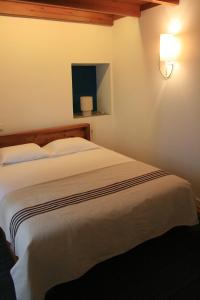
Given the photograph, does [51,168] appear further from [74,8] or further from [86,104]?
[74,8]

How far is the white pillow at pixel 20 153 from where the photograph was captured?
2.97 meters

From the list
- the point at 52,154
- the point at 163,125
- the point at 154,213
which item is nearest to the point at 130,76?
the point at 163,125

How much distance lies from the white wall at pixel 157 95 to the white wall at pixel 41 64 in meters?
0.43

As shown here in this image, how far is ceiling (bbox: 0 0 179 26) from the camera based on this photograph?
2.92 metres

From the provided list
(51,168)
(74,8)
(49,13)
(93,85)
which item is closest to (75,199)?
(51,168)

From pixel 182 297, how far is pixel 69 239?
0.86 metres

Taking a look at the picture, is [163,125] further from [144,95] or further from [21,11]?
[21,11]

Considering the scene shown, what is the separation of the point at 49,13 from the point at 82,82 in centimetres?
108

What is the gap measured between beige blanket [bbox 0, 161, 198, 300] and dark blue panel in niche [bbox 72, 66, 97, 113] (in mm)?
1813

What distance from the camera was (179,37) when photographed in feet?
9.75

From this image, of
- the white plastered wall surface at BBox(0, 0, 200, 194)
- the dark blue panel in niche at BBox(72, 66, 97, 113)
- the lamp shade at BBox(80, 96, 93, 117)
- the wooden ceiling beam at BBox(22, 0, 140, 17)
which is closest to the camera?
the wooden ceiling beam at BBox(22, 0, 140, 17)

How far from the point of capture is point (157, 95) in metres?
3.41

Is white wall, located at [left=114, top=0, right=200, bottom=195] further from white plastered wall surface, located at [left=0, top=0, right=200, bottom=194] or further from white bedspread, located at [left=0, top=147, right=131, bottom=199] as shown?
white bedspread, located at [left=0, top=147, right=131, bottom=199]

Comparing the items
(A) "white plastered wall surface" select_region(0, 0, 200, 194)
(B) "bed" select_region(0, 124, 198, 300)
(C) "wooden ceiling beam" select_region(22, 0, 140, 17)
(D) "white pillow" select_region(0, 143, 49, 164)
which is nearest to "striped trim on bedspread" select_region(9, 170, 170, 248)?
(B) "bed" select_region(0, 124, 198, 300)
